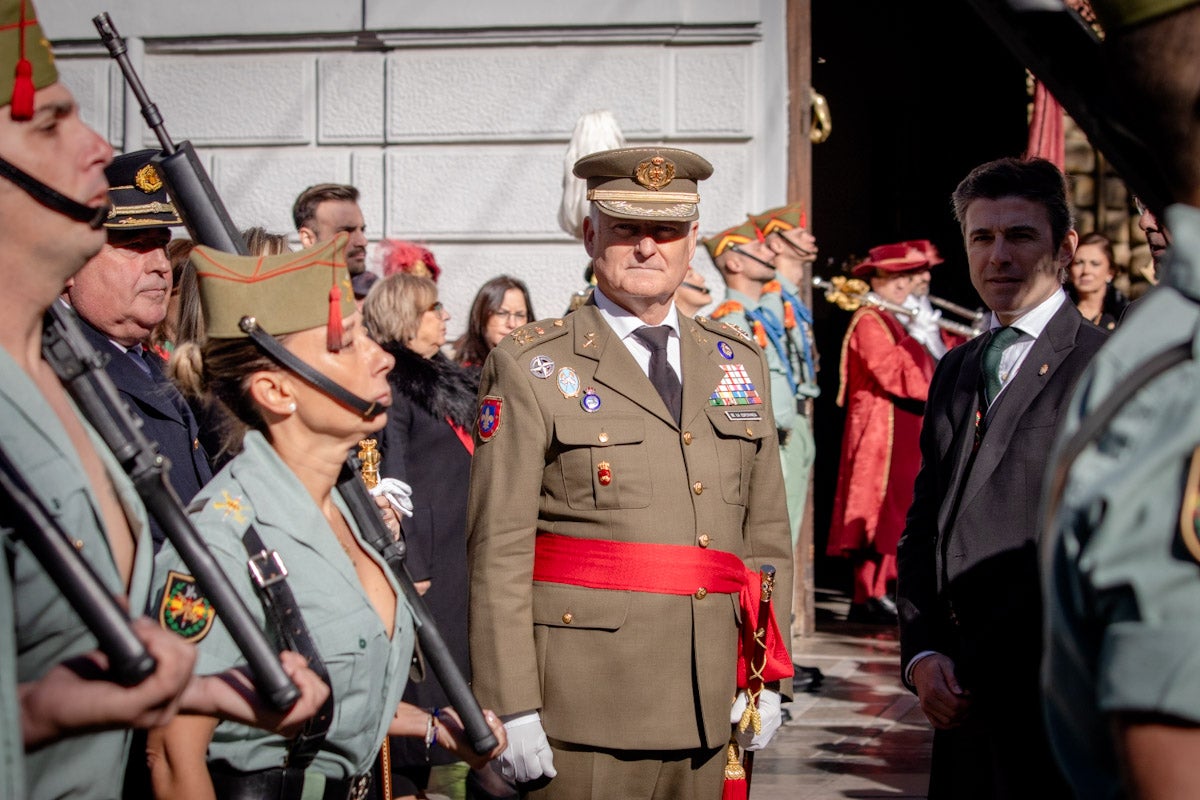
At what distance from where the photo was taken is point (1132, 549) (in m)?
1.26

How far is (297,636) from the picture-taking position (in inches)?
86.4

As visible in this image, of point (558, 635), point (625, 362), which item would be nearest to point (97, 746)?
point (558, 635)

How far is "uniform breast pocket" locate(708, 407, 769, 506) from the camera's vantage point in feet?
10.9

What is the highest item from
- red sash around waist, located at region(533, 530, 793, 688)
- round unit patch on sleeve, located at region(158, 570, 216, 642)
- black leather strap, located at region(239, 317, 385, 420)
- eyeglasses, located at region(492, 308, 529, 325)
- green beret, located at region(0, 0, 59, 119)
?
green beret, located at region(0, 0, 59, 119)

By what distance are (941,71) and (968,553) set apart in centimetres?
1022

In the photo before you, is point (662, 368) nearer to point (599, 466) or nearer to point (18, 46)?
point (599, 466)

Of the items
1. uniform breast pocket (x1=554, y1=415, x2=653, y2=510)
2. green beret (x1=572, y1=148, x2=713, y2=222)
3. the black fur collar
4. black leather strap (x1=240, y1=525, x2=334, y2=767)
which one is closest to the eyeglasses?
the black fur collar

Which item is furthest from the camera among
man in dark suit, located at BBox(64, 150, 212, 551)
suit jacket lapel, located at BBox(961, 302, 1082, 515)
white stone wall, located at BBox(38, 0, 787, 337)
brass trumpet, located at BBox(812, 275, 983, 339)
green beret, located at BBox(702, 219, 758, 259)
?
brass trumpet, located at BBox(812, 275, 983, 339)

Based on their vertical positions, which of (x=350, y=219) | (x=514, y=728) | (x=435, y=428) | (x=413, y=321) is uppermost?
(x=350, y=219)

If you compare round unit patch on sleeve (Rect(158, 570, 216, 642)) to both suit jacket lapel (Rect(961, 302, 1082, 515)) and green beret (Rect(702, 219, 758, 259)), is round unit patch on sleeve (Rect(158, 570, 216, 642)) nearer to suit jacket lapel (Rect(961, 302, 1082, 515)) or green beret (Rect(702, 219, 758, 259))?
suit jacket lapel (Rect(961, 302, 1082, 515))

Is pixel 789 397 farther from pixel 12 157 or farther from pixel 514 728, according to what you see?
pixel 12 157

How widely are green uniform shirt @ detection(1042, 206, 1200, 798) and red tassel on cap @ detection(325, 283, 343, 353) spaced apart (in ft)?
4.49

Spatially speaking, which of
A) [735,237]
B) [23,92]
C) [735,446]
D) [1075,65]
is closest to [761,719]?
[735,446]

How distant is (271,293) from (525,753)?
1219 millimetres
